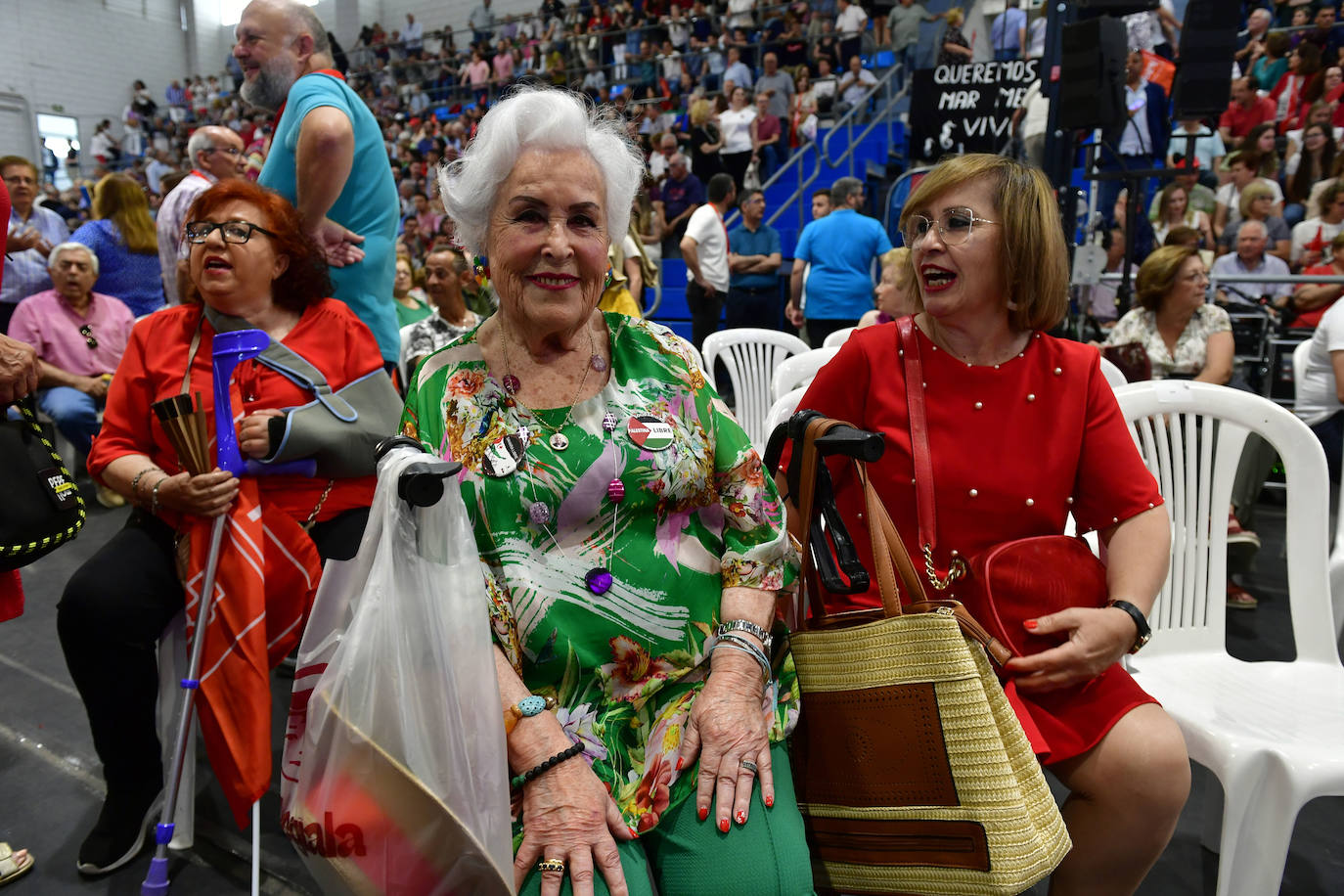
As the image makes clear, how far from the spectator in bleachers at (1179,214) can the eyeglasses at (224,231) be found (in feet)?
23.9

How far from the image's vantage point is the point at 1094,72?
14.4 ft

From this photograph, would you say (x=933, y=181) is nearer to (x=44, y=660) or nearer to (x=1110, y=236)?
(x=44, y=660)

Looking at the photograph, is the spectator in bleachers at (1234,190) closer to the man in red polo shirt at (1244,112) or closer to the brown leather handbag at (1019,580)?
the man in red polo shirt at (1244,112)

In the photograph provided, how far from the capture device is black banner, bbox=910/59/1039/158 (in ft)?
24.1

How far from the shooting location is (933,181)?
1.60m

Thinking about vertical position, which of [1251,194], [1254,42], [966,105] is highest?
[1254,42]

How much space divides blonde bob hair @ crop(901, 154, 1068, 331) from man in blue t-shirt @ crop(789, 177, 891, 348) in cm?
462

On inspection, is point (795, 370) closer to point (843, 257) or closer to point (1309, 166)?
point (843, 257)

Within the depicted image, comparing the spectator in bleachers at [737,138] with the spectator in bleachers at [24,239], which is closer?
the spectator in bleachers at [24,239]

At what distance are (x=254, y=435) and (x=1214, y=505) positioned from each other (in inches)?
90.0

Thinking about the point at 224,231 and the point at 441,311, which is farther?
the point at 441,311

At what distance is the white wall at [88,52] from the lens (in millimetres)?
18766

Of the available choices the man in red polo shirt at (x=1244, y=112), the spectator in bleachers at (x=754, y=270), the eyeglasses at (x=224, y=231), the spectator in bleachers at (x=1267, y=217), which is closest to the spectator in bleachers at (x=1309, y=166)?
the spectator in bleachers at (x=1267, y=217)

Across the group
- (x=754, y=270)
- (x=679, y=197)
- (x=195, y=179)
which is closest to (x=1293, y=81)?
(x=754, y=270)
